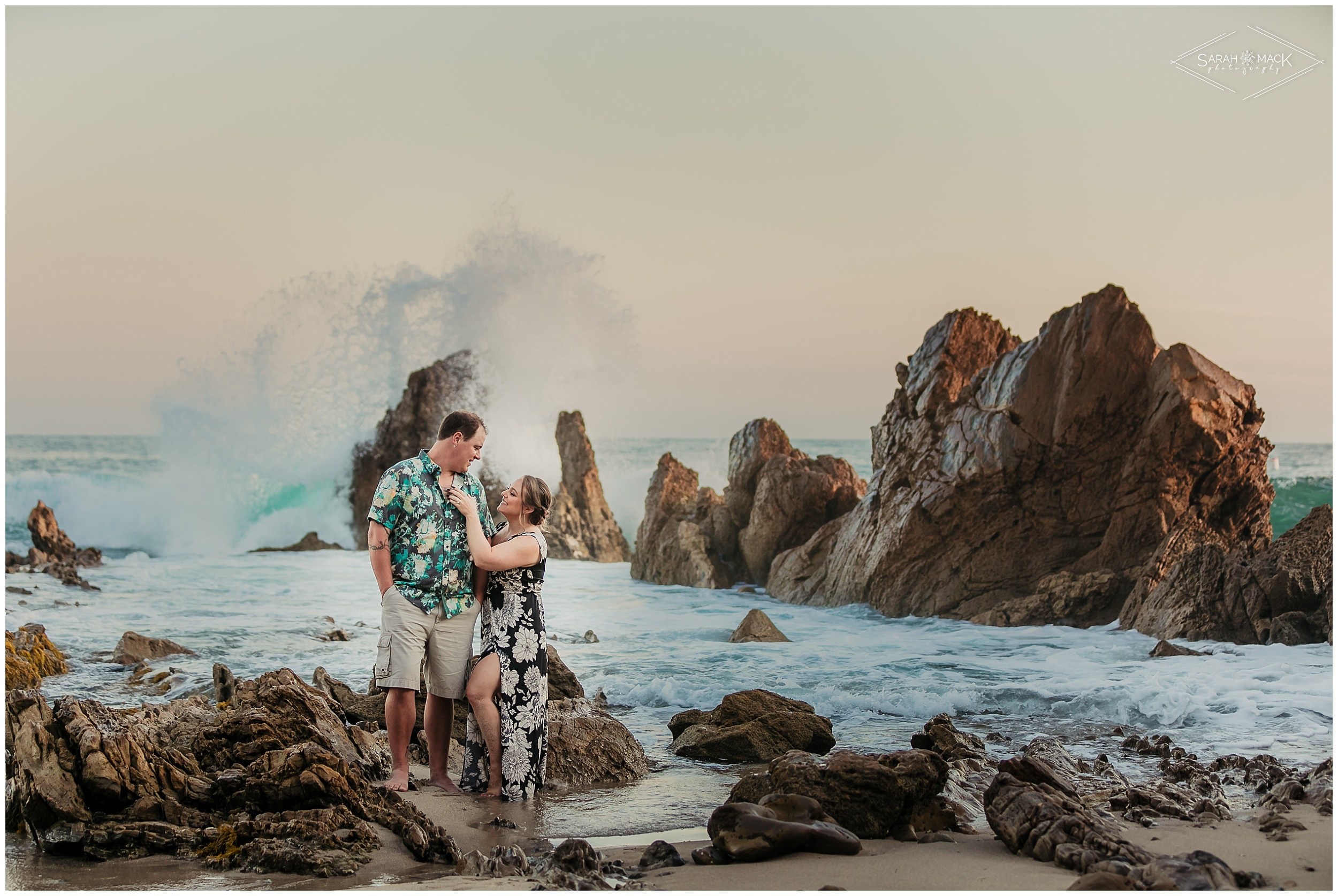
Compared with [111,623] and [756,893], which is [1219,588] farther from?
[111,623]

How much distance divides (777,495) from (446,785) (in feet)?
28.5

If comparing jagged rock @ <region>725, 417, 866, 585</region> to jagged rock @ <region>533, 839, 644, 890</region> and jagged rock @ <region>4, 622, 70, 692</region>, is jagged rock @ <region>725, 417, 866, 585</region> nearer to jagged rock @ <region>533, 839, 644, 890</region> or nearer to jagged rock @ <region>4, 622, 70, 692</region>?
jagged rock @ <region>4, 622, 70, 692</region>

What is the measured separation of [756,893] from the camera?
2.85 meters

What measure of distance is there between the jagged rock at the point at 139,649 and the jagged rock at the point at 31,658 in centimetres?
37

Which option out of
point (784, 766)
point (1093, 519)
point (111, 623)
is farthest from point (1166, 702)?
point (111, 623)

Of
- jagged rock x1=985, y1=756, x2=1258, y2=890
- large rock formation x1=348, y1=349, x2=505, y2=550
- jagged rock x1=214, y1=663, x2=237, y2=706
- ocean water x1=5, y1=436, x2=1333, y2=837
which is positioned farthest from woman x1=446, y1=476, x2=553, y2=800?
large rock formation x1=348, y1=349, x2=505, y2=550

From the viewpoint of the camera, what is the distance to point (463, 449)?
401 cm

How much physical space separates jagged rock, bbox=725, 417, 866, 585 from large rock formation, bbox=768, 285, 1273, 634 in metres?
1.66

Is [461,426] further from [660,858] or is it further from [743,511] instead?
[743,511]

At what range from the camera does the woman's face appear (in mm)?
3938

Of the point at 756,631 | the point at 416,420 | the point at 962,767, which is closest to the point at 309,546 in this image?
the point at 416,420

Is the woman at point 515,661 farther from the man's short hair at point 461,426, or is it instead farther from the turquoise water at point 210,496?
the turquoise water at point 210,496

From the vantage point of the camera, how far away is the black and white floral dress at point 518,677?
3979mm

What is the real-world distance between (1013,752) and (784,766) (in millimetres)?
2043
